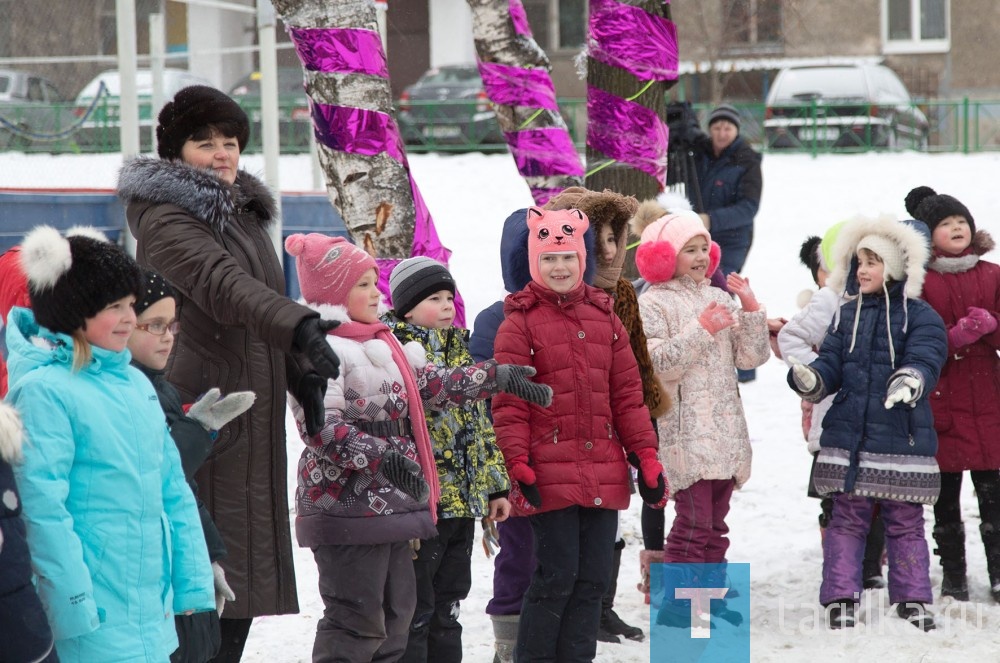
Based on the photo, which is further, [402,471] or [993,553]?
[993,553]

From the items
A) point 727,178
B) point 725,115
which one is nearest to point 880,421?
point 727,178

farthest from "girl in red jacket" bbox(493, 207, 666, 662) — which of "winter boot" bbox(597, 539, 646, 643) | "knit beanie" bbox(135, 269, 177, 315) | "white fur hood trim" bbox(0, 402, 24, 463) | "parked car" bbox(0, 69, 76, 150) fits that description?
"parked car" bbox(0, 69, 76, 150)

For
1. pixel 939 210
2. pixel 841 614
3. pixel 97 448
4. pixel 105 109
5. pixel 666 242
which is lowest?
pixel 841 614

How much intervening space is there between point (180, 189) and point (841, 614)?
2948 millimetres

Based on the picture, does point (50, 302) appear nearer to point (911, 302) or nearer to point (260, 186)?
point (260, 186)

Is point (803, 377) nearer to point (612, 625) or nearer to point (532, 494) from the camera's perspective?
point (612, 625)

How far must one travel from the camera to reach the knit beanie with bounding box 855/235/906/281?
15.9 ft

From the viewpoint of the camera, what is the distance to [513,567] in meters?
4.34

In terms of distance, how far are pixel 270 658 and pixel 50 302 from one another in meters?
2.05

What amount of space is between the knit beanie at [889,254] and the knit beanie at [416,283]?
6.07 feet

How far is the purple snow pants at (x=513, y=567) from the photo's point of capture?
4.30 meters

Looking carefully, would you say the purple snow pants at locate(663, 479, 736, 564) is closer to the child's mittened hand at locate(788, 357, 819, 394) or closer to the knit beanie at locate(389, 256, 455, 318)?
the child's mittened hand at locate(788, 357, 819, 394)

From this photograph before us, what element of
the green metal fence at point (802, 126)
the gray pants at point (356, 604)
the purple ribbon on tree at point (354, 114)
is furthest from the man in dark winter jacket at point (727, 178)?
the green metal fence at point (802, 126)

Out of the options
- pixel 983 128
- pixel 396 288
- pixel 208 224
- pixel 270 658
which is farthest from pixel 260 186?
pixel 983 128
